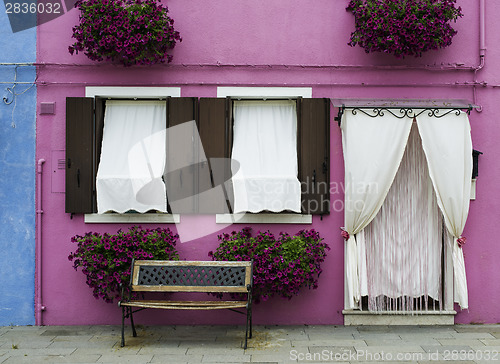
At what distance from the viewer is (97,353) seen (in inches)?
219

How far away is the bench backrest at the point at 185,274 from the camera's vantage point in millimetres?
6005

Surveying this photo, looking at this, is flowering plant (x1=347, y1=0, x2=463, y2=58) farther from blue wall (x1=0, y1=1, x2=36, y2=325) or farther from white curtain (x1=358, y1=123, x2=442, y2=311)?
blue wall (x1=0, y1=1, x2=36, y2=325)

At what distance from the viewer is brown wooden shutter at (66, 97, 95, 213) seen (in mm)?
6602

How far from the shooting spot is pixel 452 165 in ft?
20.9

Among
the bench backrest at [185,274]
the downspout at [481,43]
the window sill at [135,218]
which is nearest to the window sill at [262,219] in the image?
the window sill at [135,218]

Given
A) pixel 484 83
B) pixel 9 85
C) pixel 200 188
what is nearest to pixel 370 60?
pixel 484 83

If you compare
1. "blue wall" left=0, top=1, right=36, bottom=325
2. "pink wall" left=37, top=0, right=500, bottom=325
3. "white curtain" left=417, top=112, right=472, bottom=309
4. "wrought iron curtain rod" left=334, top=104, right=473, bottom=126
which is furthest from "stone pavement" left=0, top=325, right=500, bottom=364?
"wrought iron curtain rod" left=334, top=104, right=473, bottom=126

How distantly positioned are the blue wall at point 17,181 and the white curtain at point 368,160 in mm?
3927

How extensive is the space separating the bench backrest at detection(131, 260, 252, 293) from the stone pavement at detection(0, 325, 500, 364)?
2.00 ft

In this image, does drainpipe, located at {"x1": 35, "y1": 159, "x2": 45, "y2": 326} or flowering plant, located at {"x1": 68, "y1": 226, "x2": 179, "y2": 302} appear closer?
flowering plant, located at {"x1": 68, "y1": 226, "x2": 179, "y2": 302}

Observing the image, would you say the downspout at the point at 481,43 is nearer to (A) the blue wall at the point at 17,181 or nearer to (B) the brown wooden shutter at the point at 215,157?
(B) the brown wooden shutter at the point at 215,157

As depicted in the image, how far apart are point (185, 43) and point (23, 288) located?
3.66 meters

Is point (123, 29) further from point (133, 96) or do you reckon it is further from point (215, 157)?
point (215, 157)

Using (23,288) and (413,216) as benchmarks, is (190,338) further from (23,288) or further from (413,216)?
(413,216)
